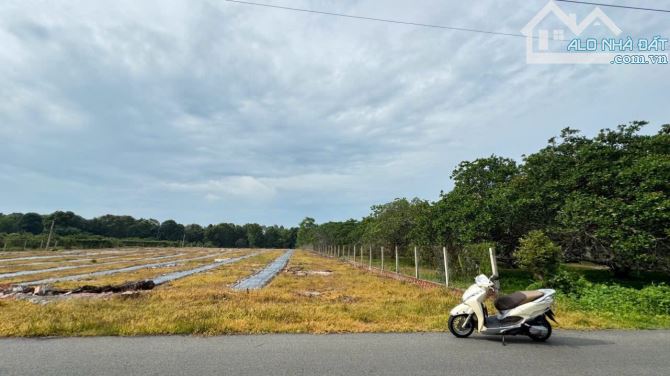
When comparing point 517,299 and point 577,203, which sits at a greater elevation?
point 577,203

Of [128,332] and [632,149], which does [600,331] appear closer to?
[128,332]

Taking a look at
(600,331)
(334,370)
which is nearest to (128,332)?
(334,370)

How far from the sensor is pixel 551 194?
503 inches

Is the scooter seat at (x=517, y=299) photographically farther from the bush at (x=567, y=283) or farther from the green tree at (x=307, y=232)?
the green tree at (x=307, y=232)

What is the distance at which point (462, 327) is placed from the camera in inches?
217

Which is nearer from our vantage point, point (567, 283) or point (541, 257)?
point (567, 283)

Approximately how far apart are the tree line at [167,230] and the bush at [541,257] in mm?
94009

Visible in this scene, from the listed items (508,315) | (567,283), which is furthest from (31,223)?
(508,315)

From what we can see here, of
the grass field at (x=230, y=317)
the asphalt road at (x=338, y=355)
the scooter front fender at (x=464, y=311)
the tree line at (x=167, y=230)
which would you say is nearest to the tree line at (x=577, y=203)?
the grass field at (x=230, y=317)

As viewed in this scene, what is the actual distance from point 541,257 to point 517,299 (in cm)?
498

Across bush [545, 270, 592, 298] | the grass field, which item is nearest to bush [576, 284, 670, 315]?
the grass field

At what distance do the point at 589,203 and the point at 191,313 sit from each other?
11.8 m

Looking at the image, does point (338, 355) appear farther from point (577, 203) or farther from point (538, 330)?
point (577, 203)

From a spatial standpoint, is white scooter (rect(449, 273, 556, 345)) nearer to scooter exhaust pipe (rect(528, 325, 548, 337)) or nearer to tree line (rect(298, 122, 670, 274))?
scooter exhaust pipe (rect(528, 325, 548, 337))
